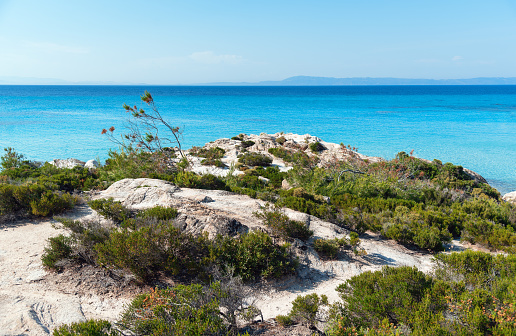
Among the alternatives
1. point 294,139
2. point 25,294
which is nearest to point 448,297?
point 25,294

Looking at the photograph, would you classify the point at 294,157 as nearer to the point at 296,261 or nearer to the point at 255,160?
the point at 255,160

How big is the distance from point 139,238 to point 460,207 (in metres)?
10.0

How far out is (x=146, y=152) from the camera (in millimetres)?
12219

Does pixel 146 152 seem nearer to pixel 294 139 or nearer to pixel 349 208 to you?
pixel 349 208

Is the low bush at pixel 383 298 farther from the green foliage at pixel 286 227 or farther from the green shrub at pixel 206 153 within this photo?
the green shrub at pixel 206 153

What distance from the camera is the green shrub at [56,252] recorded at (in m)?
5.61

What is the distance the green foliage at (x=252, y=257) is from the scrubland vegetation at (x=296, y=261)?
2 centimetres

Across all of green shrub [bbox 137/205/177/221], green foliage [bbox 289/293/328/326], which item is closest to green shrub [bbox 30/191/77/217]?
green shrub [bbox 137/205/177/221]

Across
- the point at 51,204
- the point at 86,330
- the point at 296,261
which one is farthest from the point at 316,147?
the point at 86,330

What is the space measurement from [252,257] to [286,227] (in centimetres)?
129

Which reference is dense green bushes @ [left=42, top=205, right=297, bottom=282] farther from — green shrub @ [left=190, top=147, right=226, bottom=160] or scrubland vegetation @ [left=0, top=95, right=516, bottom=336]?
green shrub @ [left=190, top=147, right=226, bottom=160]

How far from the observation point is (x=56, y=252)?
575cm

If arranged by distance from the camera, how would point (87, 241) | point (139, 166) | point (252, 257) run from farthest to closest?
point (139, 166), point (87, 241), point (252, 257)

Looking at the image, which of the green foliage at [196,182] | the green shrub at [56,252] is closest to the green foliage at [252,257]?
the green shrub at [56,252]
